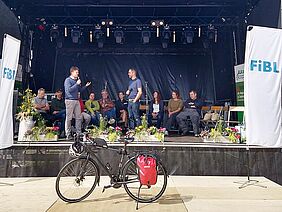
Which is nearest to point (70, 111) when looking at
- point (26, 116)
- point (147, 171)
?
point (26, 116)

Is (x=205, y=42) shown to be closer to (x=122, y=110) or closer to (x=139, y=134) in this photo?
(x=122, y=110)

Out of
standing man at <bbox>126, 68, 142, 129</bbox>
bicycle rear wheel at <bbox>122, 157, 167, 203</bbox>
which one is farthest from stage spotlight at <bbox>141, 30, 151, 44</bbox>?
bicycle rear wheel at <bbox>122, 157, 167, 203</bbox>

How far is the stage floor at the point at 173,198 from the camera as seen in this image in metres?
3.55

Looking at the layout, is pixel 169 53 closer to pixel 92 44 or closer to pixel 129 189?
pixel 92 44

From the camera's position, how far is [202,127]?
8.52 metres

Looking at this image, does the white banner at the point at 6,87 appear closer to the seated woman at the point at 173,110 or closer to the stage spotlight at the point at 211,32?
the seated woman at the point at 173,110

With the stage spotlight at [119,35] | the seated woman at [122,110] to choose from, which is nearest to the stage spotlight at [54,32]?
the stage spotlight at [119,35]

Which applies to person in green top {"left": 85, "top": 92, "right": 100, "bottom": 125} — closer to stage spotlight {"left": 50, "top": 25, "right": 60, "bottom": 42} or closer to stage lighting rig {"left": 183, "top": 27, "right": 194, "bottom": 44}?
stage spotlight {"left": 50, "top": 25, "right": 60, "bottom": 42}

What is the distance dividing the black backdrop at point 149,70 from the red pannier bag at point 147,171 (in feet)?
22.9

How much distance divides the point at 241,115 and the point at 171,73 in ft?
12.4

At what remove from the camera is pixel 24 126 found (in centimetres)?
563

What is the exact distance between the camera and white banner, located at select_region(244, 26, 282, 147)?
436cm

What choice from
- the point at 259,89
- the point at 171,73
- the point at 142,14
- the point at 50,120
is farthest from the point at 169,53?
the point at 259,89

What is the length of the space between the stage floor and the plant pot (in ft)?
2.99
